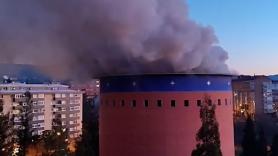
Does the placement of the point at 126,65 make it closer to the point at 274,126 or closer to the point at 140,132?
the point at 140,132

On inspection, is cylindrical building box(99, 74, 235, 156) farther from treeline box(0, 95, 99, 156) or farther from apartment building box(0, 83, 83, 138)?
apartment building box(0, 83, 83, 138)

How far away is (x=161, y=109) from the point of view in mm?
9484

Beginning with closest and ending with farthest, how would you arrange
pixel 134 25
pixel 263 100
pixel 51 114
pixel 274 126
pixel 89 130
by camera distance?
pixel 134 25 → pixel 89 130 → pixel 274 126 → pixel 51 114 → pixel 263 100

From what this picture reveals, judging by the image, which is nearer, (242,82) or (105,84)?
(105,84)

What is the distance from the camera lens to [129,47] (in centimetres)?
907

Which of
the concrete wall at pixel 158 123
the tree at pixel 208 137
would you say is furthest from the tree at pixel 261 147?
the tree at pixel 208 137

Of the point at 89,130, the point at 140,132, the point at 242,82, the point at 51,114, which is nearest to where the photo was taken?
the point at 140,132

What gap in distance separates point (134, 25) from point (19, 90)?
29.7 metres

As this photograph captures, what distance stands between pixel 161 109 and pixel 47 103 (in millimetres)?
30864

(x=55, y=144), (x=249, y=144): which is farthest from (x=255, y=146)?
(x=55, y=144)

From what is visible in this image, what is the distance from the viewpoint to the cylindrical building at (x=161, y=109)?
945 centimetres

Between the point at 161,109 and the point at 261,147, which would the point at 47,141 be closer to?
the point at 261,147

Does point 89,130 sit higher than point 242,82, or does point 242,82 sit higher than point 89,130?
point 242,82

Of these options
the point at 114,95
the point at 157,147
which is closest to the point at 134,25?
the point at 114,95
